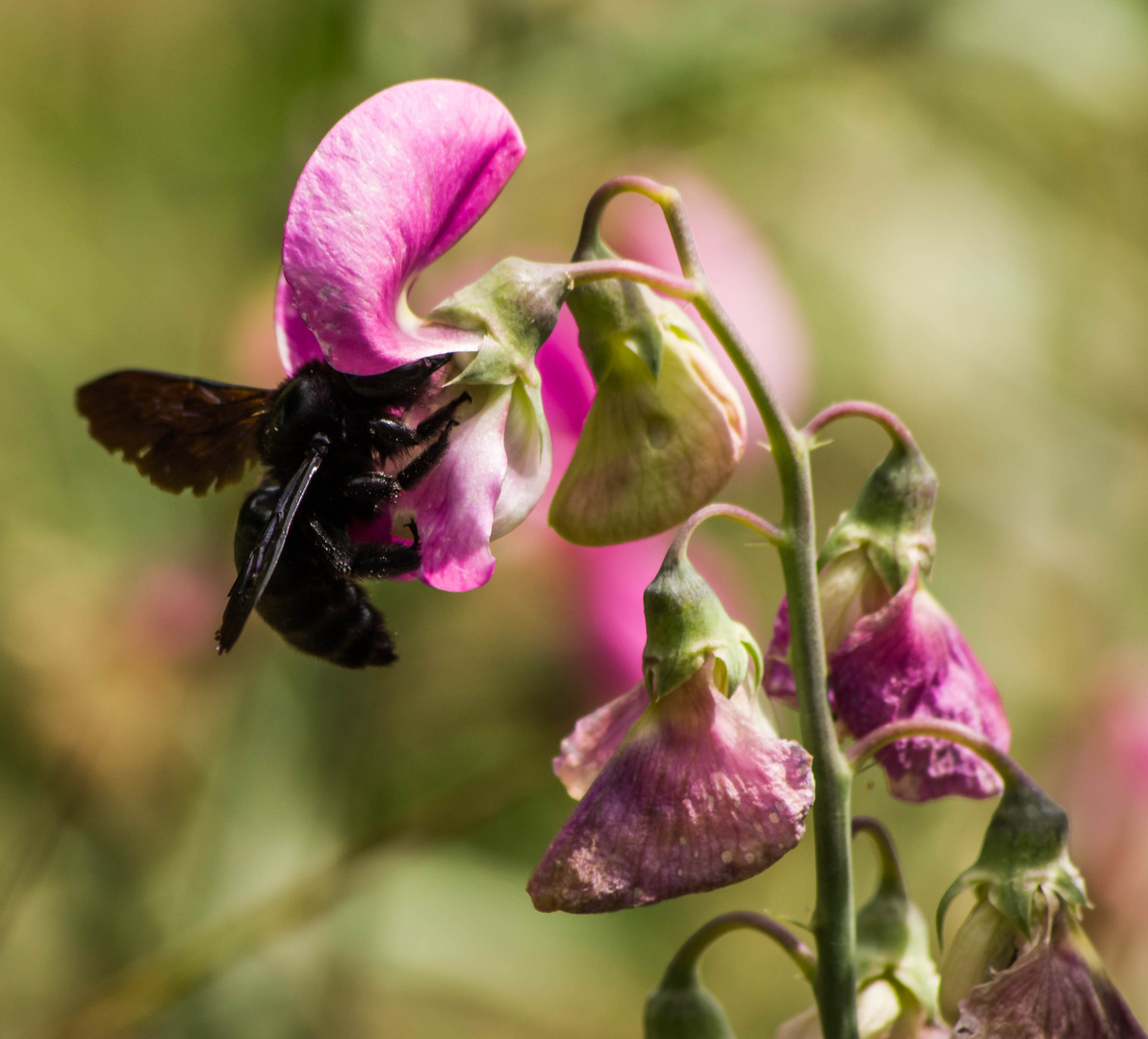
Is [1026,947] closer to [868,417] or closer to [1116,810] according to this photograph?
[868,417]

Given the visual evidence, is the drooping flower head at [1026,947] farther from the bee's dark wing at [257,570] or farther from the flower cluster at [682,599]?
the bee's dark wing at [257,570]

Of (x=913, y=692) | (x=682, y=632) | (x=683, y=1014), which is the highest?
(x=682, y=632)

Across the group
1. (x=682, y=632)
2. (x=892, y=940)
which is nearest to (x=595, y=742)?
(x=682, y=632)

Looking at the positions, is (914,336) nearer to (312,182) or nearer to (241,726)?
(241,726)

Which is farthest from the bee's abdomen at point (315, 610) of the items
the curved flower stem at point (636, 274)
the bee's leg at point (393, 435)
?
the curved flower stem at point (636, 274)

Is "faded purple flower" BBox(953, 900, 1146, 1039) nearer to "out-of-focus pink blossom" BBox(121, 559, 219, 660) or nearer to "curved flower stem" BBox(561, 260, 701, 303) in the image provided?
"curved flower stem" BBox(561, 260, 701, 303)

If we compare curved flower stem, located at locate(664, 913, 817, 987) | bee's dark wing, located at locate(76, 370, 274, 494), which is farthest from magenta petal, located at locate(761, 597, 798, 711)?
bee's dark wing, located at locate(76, 370, 274, 494)
